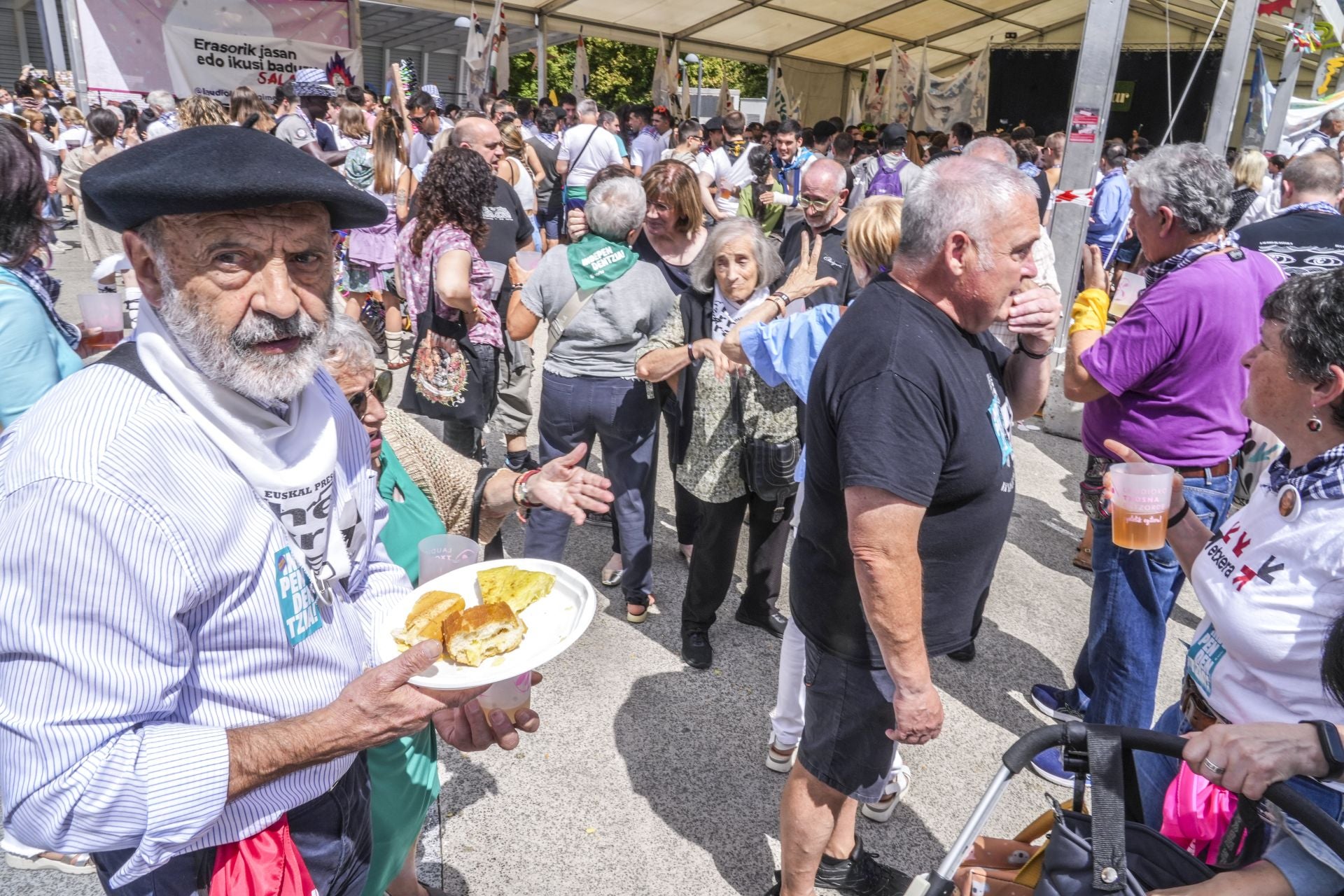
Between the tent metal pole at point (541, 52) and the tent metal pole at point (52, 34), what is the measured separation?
749cm

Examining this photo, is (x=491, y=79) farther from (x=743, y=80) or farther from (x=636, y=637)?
(x=743, y=80)

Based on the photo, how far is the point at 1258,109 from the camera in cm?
888

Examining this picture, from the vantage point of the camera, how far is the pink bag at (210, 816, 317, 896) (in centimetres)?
140

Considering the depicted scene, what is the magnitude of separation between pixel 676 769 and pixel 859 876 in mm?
799

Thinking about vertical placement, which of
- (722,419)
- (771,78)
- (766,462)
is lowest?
(766,462)

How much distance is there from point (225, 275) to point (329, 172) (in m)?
0.23

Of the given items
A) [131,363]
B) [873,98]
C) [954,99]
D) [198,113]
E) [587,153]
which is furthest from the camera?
[873,98]

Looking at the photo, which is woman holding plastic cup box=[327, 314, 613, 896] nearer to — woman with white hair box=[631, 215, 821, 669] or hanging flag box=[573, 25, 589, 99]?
woman with white hair box=[631, 215, 821, 669]

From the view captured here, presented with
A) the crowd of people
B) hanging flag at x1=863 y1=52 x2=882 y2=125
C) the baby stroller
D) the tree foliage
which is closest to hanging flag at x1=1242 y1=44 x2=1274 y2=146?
the crowd of people

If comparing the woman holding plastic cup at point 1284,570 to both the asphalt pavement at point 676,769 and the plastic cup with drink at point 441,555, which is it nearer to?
the asphalt pavement at point 676,769

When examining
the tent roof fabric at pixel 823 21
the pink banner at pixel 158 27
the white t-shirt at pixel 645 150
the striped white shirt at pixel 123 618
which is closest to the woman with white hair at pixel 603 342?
the striped white shirt at pixel 123 618

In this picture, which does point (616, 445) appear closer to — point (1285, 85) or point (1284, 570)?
point (1284, 570)

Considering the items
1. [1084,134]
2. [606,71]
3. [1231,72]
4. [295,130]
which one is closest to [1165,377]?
[1084,134]

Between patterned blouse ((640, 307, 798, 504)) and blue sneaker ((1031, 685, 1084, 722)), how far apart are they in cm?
145
